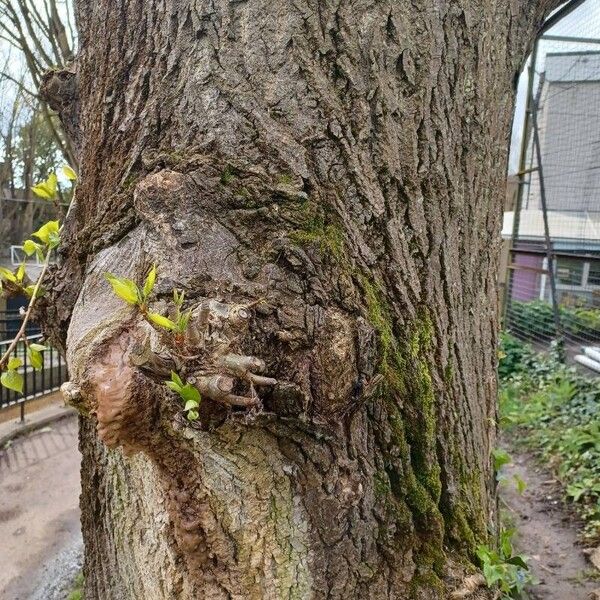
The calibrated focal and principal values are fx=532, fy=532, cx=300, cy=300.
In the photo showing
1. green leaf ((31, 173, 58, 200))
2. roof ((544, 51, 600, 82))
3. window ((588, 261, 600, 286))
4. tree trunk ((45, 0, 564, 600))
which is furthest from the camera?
roof ((544, 51, 600, 82))

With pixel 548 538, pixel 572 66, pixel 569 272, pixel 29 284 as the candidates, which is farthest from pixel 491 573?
pixel 572 66

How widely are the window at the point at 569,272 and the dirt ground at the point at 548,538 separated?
2849mm

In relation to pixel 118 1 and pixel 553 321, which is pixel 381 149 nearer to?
pixel 118 1

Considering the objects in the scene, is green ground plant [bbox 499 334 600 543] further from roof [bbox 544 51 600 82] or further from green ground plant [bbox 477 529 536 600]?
roof [bbox 544 51 600 82]

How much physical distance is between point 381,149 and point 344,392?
596mm

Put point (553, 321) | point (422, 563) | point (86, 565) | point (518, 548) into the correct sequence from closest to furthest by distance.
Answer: point (422, 563)
point (86, 565)
point (518, 548)
point (553, 321)

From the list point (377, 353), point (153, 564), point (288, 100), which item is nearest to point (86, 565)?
point (153, 564)

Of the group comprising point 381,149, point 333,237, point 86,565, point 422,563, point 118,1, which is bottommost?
point 86,565

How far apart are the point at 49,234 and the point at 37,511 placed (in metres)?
4.34

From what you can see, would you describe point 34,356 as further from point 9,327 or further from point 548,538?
point 9,327

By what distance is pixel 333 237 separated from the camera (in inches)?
46.7

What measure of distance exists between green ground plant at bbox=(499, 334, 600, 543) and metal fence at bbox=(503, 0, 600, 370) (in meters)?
0.45

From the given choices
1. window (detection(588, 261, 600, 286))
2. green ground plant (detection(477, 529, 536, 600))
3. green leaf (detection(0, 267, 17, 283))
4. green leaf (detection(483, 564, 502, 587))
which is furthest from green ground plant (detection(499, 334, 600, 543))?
green leaf (detection(0, 267, 17, 283))

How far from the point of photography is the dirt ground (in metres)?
3.21
